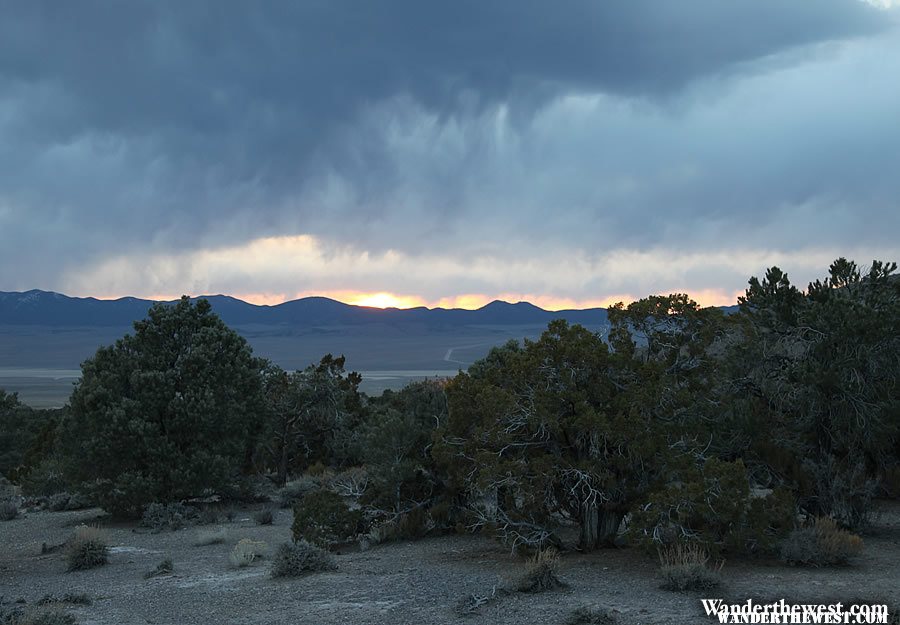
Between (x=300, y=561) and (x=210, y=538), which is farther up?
(x=300, y=561)

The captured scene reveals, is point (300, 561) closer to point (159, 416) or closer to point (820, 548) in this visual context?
point (820, 548)

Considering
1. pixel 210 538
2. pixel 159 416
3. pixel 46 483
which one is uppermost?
pixel 159 416

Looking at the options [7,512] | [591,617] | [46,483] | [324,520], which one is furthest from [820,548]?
[46,483]

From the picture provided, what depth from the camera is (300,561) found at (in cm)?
1388

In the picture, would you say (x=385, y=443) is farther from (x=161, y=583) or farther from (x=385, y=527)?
(x=161, y=583)

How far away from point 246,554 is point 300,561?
2.15 metres

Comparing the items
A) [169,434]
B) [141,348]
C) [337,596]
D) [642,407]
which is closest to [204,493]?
[169,434]

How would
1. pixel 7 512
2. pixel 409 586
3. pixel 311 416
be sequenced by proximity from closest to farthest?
pixel 409 586, pixel 7 512, pixel 311 416

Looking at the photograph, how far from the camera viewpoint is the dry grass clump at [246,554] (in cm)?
1516

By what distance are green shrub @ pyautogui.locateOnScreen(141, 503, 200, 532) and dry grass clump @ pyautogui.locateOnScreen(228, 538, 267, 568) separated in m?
5.74

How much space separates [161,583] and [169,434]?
9975 mm

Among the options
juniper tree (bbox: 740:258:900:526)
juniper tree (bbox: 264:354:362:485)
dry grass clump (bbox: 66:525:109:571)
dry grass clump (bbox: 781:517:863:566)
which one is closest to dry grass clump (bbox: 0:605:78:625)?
dry grass clump (bbox: 66:525:109:571)

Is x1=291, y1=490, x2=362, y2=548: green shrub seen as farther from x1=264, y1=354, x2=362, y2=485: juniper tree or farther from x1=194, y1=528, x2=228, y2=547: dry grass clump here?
x1=264, y1=354, x2=362, y2=485: juniper tree

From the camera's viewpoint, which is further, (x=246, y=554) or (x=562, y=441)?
(x=246, y=554)
